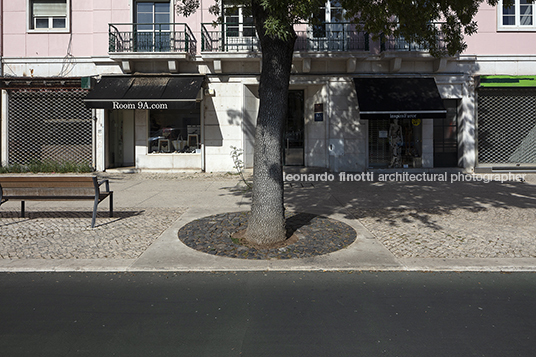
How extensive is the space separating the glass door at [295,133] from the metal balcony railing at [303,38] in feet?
7.37

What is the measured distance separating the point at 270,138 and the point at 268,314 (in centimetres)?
328

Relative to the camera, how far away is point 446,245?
6.58 m

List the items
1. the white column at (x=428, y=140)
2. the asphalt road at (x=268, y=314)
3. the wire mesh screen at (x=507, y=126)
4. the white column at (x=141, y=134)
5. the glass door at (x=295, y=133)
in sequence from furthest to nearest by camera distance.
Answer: the glass door at (x=295, y=133), the white column at (x=141, y=134), the white column at (x=428, y=140), the wire mesh screen at (x=507, y=126), the asphalt road at (x=268, y=314)

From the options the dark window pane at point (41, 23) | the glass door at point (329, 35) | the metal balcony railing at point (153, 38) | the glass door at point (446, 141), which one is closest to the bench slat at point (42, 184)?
the metal balcony railing at point (153, 38)

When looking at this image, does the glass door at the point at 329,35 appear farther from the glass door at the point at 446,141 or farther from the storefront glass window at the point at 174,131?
the storefront glass window at the point at 174,131

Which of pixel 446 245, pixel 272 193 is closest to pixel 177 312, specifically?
pixel 272 193

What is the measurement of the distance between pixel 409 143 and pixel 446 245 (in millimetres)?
11236

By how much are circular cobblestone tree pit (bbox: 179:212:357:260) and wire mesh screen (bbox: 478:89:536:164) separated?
11.5 m

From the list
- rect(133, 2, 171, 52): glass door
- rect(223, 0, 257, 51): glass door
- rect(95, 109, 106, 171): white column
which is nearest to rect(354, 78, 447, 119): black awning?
rect(223, 0, 257, 51): glass door

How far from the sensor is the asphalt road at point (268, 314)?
11.4 ft

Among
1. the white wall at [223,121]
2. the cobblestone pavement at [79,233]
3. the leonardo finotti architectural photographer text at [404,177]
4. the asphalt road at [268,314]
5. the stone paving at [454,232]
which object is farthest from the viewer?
the white wall at [223,121]

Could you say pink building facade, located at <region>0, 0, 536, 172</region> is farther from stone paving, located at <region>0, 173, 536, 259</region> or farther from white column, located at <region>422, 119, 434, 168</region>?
stone paving, located at <region>0, 173, 536, 259</region>

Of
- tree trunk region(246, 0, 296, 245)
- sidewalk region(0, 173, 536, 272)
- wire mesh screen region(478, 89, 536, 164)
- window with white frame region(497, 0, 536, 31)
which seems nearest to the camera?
sidewalk region(0, 173, 536, 272)

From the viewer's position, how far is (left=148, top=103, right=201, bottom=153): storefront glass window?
672 inches
